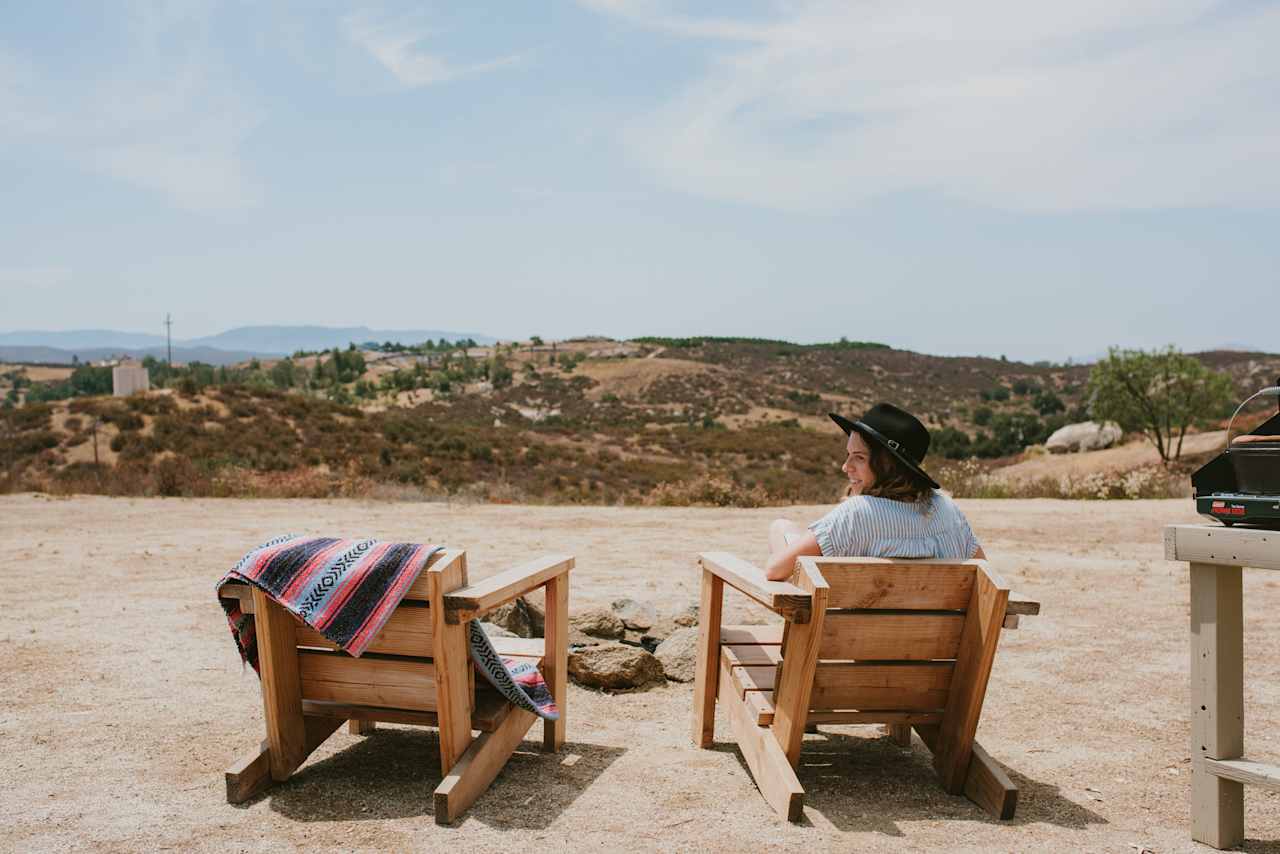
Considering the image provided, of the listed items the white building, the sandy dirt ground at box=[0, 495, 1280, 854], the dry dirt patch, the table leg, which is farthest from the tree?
the white building

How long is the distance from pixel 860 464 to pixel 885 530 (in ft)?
0.97

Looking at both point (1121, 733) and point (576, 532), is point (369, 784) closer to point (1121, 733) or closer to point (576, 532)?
point (1121, 733)

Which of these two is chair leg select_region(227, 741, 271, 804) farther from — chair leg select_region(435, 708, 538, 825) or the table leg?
the table leg

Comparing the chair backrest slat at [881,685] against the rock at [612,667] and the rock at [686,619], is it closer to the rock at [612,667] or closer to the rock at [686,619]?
the rock at [612,667]

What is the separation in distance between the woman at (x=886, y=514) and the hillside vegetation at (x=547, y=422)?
1241 cm

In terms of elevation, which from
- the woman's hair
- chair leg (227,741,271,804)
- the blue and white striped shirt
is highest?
the woman's hair

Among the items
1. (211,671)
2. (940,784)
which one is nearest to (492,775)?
(940,784)

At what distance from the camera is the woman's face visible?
3885 mm

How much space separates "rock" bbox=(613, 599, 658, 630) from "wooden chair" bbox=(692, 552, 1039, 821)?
239cm

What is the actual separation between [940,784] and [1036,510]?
11.7 meters

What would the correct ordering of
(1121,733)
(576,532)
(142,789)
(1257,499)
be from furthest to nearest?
(576,532), (1121,733), (142,789), (1257,499)

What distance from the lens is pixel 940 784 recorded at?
4.07 m

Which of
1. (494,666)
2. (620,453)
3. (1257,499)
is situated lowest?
(620,453)

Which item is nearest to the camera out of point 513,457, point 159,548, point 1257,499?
point 1257,499
